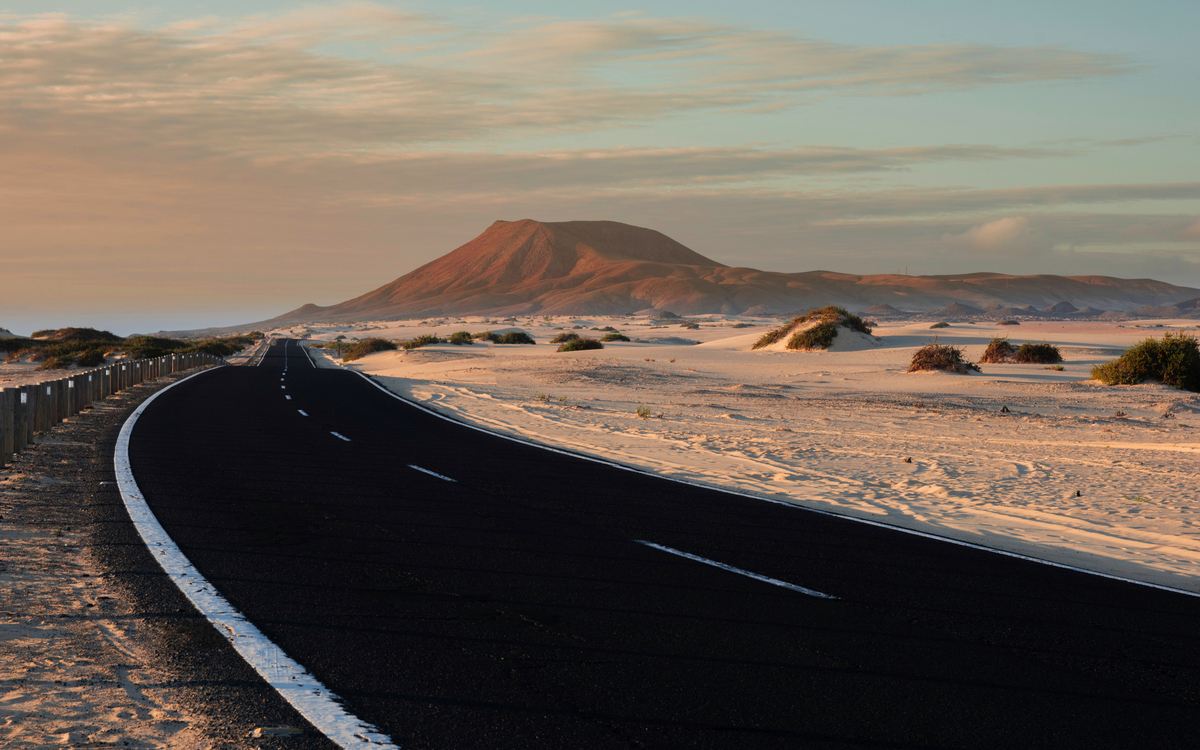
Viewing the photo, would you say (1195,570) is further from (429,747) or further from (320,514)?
(320,514)

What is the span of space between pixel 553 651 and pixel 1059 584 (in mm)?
4552

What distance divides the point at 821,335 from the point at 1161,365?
64.5 ft

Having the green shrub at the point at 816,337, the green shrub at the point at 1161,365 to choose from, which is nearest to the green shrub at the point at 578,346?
the green shrub at the point at 816,337

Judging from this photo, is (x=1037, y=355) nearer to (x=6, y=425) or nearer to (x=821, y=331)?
(x=821, y=331)

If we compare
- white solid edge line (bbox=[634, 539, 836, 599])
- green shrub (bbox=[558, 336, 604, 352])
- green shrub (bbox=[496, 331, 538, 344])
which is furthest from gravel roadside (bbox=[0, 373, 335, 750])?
green shrub (bbox=[496, 331, 538, 344])

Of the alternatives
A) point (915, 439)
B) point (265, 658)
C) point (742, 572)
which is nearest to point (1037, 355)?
point (915, 439)

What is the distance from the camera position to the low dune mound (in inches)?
1897

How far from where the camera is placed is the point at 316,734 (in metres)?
4.31

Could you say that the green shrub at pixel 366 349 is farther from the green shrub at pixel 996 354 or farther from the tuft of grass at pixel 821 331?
the green shrub at pixel 996 354

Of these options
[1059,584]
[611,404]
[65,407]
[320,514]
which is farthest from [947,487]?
[65,407]

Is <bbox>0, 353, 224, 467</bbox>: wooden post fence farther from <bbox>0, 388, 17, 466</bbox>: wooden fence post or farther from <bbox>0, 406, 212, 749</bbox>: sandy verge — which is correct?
<bbox>0, 406, 212, 749</bbox>: sandy verge

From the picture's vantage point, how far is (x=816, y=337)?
48.4 m

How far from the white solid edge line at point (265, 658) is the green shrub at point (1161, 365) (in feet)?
100.0

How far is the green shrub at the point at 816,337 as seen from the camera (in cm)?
4809
